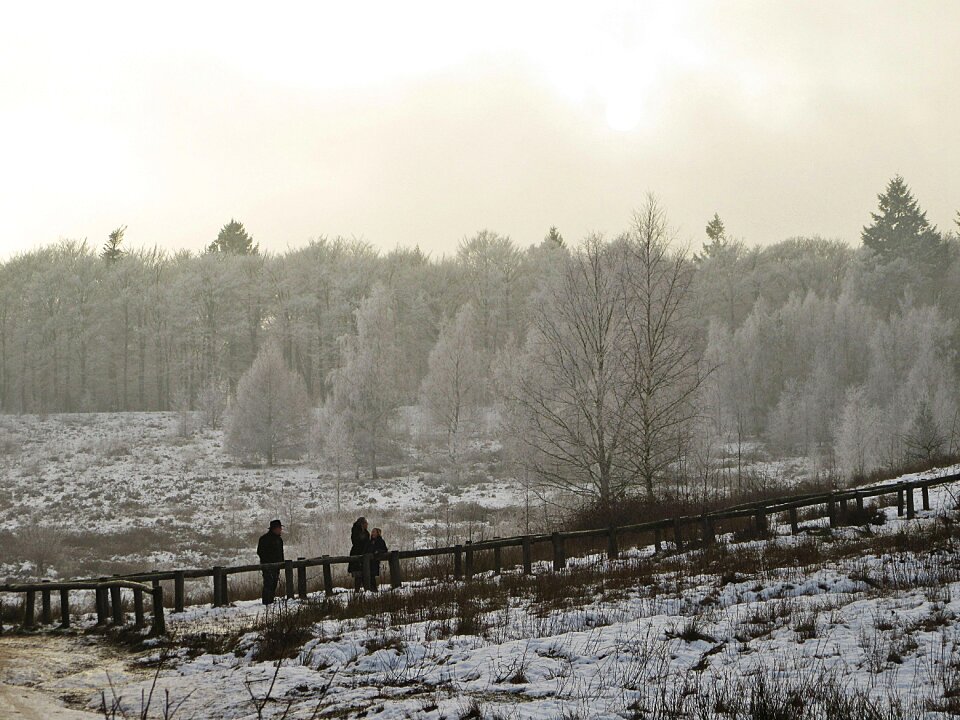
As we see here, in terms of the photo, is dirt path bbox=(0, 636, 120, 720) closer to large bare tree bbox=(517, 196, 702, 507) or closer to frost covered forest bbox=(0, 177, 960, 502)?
large bare tree bbox=(517, 196, 702, 507)

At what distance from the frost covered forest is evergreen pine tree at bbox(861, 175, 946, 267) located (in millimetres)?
134

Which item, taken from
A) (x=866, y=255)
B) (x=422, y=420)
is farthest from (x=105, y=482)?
(x=866, y=255)

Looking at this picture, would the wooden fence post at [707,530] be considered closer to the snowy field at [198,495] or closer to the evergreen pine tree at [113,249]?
the snowy field at [198,495]

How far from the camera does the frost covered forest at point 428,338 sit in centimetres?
5634

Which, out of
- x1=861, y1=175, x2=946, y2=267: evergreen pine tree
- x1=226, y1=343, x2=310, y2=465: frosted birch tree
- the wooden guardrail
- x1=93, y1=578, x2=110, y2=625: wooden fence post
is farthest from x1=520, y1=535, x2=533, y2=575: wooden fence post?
x1=861, y1=175, x2=946, y2=267: evergreen pine tree

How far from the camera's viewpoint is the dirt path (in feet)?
28.9

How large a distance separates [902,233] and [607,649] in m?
80.2

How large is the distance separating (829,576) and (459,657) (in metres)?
5.73

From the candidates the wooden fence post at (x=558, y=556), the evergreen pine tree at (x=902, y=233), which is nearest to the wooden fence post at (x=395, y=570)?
the wooden fence post at (x=558, y=556)

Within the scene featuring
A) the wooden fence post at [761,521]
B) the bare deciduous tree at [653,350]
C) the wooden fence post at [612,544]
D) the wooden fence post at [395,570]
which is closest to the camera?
the wooden fence post at [395,570]

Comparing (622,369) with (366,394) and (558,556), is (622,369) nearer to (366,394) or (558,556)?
(558,556)

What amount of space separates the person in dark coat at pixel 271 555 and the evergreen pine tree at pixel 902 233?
75.3 metres

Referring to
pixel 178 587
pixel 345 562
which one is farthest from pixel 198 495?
pixel 178 587

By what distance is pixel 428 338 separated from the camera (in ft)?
254
